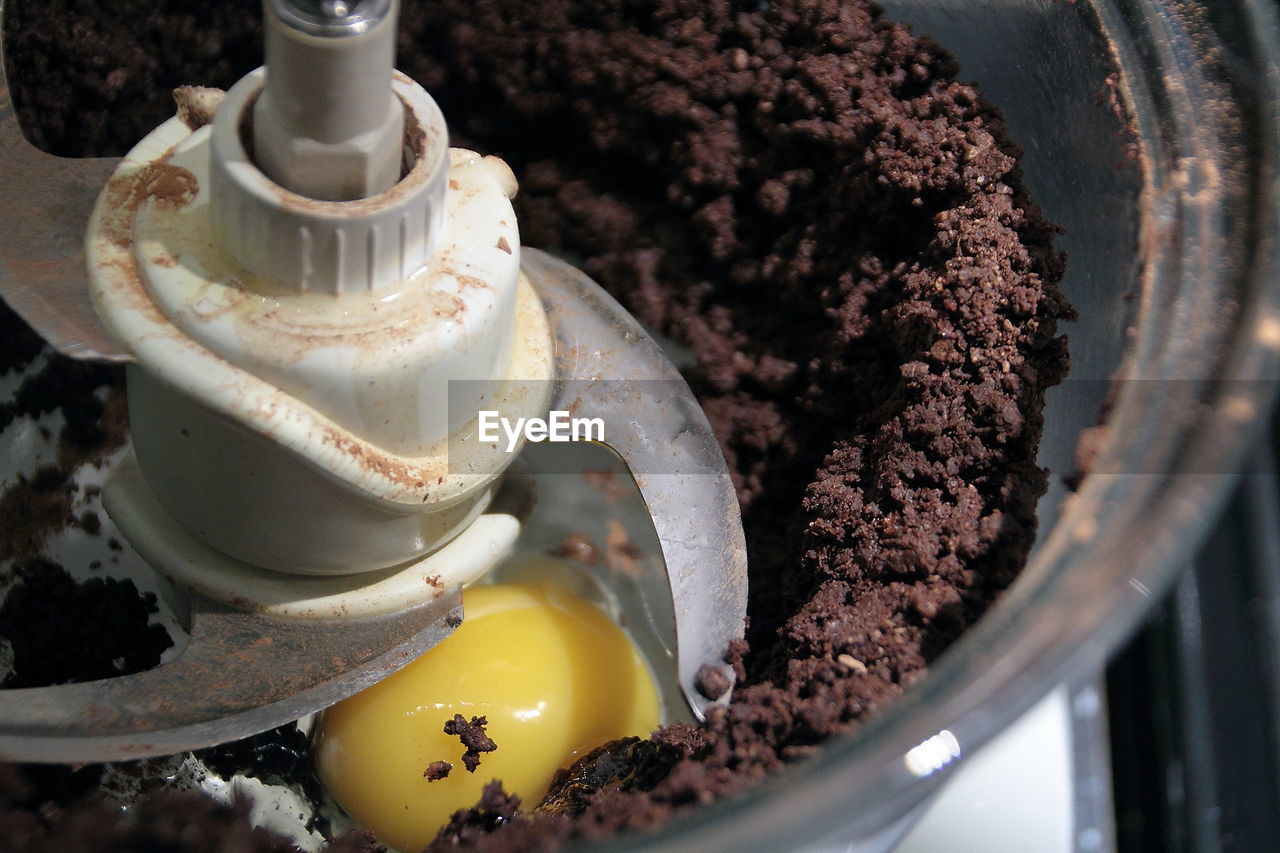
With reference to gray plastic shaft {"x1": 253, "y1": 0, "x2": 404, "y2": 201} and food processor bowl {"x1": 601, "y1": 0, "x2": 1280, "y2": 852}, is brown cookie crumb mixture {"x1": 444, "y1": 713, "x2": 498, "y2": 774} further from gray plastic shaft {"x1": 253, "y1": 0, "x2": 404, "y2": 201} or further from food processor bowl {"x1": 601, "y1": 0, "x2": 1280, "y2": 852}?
gray plastic shaft {"x1": 253, "y1": 0, "x2": 404, "y2": 201}

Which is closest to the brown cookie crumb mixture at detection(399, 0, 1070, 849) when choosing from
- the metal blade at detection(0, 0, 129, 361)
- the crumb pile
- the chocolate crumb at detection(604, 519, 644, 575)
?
the crumb pile

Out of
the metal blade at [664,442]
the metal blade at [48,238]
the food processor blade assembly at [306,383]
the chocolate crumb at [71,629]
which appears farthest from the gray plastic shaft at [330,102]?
the chocolate crumb at [71,629]

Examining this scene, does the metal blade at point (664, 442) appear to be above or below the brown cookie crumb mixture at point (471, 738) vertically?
above

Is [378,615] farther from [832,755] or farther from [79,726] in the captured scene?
[832,755]

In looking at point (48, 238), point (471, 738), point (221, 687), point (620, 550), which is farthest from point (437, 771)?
point (48, 238)

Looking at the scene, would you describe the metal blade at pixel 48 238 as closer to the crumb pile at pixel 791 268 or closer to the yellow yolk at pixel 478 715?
the crumb pile at pixel 791 268
